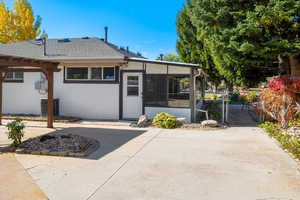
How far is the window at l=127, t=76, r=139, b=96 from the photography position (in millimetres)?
10734

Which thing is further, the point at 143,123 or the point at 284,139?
the point at 143,123

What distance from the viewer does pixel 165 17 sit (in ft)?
79.0

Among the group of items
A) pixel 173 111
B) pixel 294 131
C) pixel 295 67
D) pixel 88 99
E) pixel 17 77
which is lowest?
pixel 294 131

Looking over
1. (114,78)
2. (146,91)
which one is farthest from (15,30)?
(146,91)

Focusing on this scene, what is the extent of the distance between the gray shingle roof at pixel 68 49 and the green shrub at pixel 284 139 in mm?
6574

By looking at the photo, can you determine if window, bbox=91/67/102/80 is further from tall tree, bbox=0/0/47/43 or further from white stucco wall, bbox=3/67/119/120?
tall tree, bbox=0/0/47/43

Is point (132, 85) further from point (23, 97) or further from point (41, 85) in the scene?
point (23, 97)

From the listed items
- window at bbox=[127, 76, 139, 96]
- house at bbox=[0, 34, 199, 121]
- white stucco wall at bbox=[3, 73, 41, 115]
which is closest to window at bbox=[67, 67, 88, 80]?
house at bbox=[0, 34, 199, 121]

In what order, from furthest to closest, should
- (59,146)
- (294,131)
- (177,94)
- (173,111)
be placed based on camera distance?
(177,94), (173,111), (294,131), (59,146)

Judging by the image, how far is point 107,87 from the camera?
11000 mm

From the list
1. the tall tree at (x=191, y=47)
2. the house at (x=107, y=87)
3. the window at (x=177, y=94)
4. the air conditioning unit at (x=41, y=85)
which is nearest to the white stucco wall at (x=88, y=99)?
A: the house at (x=107, y=87)

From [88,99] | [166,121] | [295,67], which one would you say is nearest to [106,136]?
[166,121]

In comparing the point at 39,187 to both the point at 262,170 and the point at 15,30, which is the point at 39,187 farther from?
the point at 15,30

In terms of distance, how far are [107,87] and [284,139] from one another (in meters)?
7.41
